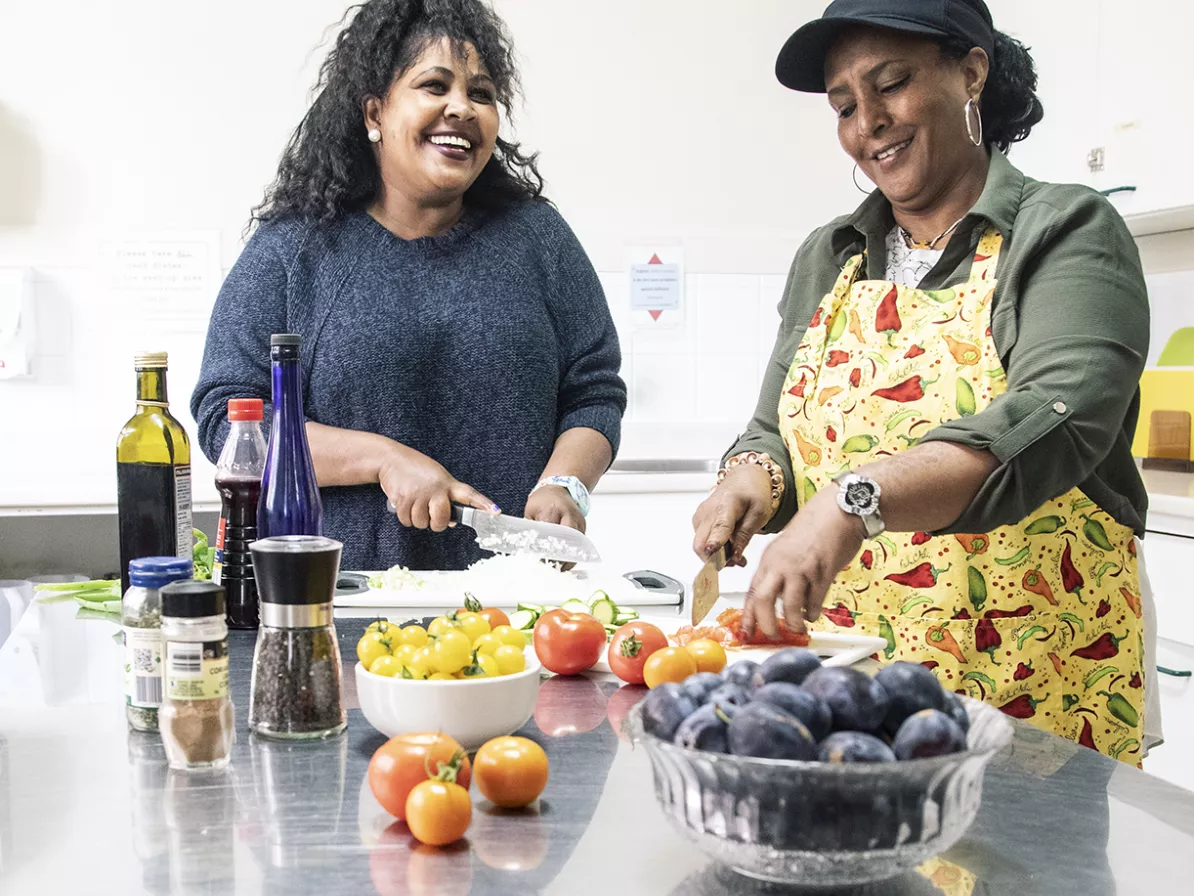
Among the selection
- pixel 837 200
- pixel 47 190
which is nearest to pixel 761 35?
pixel 837 200

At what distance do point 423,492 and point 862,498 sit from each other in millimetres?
815

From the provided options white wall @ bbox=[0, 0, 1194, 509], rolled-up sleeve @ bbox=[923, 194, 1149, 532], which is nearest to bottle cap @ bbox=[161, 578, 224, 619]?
rolled-up sleeve @ bbox=[923, 194, 1149, 532]

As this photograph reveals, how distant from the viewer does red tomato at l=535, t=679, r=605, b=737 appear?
1.17 m

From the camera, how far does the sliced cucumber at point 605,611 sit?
148 cm

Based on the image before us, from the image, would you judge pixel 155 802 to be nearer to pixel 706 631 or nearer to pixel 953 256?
pixel 706 631

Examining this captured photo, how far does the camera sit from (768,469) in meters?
1.76

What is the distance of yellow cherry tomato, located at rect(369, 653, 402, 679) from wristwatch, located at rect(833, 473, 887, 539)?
493 mm

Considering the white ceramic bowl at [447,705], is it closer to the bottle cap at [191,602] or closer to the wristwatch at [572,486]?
the bottle cap at [191,602]

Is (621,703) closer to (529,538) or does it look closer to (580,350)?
(529,538)

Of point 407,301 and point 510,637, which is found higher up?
point 407,301

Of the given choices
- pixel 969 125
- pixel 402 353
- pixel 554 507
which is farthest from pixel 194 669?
pixel 969 125

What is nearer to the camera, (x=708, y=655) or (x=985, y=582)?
(x=708, y=655)

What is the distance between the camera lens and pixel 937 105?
1.69 meters

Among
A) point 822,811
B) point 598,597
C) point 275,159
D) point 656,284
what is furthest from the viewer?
point 656,284
